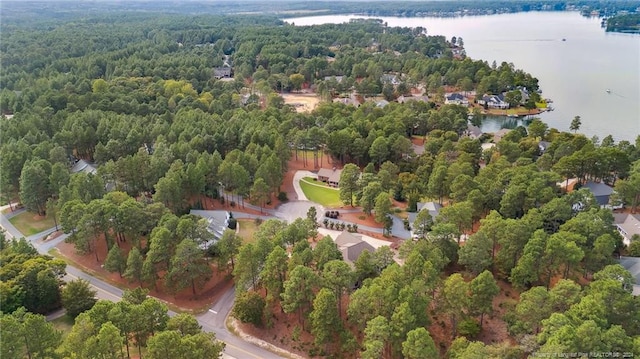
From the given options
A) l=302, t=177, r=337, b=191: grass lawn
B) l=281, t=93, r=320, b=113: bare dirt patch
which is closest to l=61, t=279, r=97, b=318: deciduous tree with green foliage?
l=302, t=177, r=337, b=191: grass lawn

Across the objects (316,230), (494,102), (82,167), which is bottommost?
(316,230)

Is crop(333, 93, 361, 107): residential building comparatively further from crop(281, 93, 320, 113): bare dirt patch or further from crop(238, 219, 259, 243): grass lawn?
crop(238, 219, 259, 243): grass lawn

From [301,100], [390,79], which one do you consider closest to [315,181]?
[301,100]

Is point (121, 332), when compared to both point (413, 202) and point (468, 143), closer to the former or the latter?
point (413, 202)

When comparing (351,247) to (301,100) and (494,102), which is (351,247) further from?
(301,100)

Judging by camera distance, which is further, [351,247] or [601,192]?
[601,192]

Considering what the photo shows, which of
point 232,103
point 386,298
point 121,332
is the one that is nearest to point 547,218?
point 386,298
